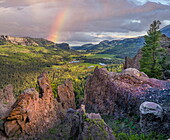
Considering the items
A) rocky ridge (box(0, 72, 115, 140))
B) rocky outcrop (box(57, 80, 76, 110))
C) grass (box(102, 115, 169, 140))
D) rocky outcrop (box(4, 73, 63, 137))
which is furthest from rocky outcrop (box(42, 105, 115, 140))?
rocky outcrop (box(57, 80, 76, 110))

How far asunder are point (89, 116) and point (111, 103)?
7584 millimetres

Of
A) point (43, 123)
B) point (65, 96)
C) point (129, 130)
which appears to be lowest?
point (65, 96)

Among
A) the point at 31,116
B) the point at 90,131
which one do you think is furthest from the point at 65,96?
the point at 90,131

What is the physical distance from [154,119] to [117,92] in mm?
6828

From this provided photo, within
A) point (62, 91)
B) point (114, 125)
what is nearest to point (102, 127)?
point (114, 125)

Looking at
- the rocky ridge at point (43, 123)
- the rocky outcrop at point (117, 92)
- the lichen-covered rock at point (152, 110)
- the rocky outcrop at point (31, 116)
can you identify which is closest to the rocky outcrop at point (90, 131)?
the rocky ridge at point (43, 123)

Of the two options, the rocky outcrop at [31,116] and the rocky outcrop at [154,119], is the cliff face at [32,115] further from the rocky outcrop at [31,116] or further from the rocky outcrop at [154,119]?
the rocky outcrop at [154,119]

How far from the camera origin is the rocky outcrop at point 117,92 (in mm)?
15969

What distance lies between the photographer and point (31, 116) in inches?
480

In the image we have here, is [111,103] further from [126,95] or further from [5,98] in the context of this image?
[5,98]

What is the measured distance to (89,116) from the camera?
10.9m

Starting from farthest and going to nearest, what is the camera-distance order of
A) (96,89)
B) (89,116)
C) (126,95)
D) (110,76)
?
(96,89), (110,76), (126,95), (89,116)

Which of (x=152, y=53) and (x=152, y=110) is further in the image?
(x=152, y=53)

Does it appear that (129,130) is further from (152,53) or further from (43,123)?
(152,53)
